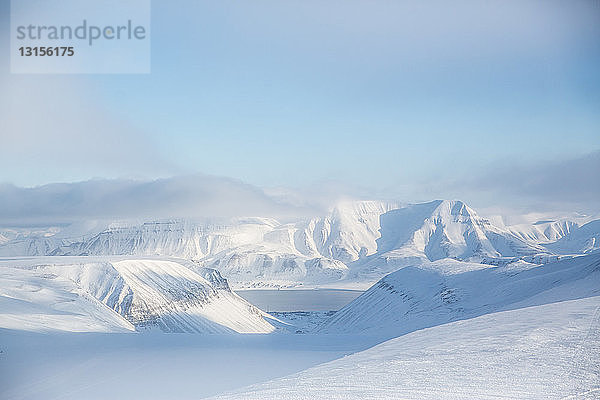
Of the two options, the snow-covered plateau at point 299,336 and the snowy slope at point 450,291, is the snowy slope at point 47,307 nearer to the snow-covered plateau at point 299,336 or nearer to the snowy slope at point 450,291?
the snow-covered plateau at point 299,336

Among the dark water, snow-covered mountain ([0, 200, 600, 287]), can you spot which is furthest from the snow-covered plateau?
snow-covered mountain ([0, 200, 600, 287])

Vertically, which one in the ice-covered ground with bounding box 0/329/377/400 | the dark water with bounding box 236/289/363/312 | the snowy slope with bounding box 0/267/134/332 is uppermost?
the snowy slope with bounding box 0/267/134/332

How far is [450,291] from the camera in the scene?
28344 mm

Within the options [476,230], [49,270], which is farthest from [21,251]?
[49,270]

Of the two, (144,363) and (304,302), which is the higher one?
(144,363)

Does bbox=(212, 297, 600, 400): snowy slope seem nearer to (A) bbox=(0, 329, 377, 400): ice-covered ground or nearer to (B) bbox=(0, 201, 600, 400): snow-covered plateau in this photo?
(B) bbox=(0, 201, 600, 400): snow-covered plateau

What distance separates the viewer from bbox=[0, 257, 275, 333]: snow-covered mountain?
20750 millimetres

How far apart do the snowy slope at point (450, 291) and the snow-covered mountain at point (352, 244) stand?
71.2m

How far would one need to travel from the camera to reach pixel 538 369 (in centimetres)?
364

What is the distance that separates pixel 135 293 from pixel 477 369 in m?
35.1

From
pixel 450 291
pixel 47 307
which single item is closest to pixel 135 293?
pixel 47 307

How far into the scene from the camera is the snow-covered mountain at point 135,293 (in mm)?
20750

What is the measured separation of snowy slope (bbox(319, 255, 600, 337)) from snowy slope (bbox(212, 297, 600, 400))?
9.16 metres

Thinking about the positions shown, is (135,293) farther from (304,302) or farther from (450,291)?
(304,302)
